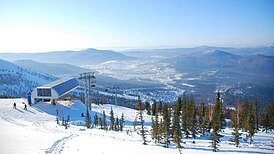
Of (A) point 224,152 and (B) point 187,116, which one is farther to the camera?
(B) point 187,116

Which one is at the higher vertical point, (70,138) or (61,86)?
(61,86)

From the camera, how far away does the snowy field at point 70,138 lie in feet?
92.0

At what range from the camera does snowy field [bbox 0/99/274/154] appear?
92.0ft

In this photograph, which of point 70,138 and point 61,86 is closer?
point 70,138

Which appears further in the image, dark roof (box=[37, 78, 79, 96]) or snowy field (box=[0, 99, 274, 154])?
dark roof (box=[37, 78, 79, 96])

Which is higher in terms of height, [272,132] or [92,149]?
[92,149]

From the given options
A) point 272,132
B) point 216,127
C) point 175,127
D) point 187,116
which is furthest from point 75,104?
point 272,132

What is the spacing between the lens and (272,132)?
6750 centimetres

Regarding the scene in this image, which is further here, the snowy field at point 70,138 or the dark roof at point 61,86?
the dark roof at point 61,86

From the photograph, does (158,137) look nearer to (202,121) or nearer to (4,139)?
(202,121)

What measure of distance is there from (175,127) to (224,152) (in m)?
9.25

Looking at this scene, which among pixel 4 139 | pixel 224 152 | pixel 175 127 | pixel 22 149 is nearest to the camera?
pixel 22 149

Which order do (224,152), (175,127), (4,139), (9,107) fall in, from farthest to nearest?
(9,107), (175,127), (224,152), (4,139)

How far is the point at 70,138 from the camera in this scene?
37.1 m
